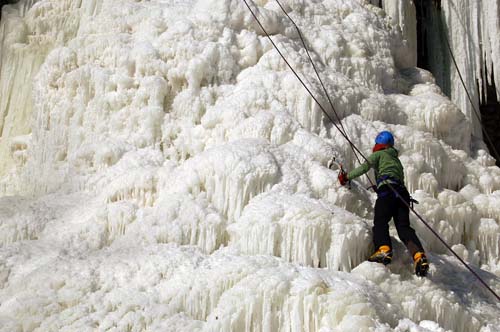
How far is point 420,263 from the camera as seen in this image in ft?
18.5

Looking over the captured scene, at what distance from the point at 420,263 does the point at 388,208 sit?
24.0 inches

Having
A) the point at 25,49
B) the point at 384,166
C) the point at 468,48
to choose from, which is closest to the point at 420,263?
the point at 384,166

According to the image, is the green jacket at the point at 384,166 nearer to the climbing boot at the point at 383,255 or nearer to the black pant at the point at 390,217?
the black pant at the point at 390,217

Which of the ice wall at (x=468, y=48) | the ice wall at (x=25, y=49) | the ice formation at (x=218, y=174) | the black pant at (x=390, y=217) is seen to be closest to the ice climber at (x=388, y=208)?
the black pant at (x=390, y=217)

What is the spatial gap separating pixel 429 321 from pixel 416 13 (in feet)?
22.1

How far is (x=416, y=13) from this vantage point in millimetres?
10734

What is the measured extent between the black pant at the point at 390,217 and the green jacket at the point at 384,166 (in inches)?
5.1

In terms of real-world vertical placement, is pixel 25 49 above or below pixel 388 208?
above

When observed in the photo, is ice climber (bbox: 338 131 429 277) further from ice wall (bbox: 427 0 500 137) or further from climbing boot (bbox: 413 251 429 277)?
ice wall (bbox: 427 0 500 137)

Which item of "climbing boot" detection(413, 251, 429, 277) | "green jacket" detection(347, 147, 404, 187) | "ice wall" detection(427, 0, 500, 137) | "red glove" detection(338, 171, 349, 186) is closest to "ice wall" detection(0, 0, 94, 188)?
"red glove" detection(338, 171, 349, 186)

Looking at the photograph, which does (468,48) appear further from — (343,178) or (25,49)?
(25,49)

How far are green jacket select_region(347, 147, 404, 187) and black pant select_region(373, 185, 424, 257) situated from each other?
0.43ft

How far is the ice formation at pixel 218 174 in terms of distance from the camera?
17.1ft

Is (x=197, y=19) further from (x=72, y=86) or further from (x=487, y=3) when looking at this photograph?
(x=487, y=3)
